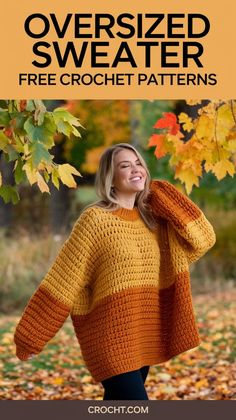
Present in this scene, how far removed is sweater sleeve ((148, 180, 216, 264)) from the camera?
14.5ft

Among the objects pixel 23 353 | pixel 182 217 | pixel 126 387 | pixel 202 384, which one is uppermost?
pixel 182 217

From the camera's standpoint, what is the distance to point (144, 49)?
16.3ft

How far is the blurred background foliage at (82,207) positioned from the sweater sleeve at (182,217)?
4.84 m

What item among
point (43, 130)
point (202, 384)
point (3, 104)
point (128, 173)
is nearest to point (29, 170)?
point (43, 130)

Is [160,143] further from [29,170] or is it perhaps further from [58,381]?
[58,381]

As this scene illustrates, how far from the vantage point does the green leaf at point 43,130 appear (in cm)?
409

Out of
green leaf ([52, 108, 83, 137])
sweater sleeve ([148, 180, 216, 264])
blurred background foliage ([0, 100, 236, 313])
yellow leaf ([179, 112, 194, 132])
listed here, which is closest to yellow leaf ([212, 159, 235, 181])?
yellow leaf ([179, 112, 194, 132])

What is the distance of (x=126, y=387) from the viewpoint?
4242 mm

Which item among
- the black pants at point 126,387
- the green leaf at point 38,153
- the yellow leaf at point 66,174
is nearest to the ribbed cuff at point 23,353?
the black pants at point 126,387

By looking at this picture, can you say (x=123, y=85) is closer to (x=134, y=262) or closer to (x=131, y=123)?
(x=134, y=262)

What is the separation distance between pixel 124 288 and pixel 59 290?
1.08 feet

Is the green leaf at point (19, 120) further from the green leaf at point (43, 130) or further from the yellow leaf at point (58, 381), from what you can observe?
the yellow leaf at point (58, 381)

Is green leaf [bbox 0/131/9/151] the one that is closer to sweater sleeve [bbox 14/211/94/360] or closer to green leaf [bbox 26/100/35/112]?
green leaf [bbox 26/100/35/112]

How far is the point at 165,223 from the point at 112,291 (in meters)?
0.48
